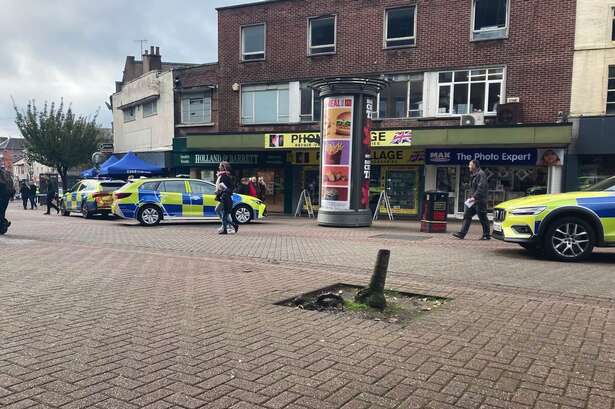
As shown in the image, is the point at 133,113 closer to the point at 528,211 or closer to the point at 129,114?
the point at 129,114

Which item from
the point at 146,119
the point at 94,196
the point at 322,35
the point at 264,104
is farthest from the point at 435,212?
the point at 146,119

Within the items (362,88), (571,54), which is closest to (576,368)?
(362,88)

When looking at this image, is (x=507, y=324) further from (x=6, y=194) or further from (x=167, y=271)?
(x=6, y=194)

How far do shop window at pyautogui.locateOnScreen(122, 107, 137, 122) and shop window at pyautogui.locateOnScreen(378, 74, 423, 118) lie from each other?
52.6ft

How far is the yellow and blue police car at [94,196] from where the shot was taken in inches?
684

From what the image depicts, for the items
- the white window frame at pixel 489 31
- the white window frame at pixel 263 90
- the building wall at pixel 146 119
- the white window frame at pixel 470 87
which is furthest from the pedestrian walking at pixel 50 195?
the white window frame at pixel 489 31

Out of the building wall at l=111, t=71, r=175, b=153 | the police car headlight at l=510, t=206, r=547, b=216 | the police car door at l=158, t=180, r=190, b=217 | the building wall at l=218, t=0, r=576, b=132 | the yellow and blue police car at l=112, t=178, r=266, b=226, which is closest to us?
the police car headlight at l=510, t=206, r=547, b=216

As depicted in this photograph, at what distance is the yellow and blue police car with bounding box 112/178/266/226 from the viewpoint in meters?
14.1

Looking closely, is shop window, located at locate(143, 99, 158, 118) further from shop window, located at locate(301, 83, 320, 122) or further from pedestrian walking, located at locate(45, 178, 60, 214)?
shop window, located at locate(301, 83, 320, 122)

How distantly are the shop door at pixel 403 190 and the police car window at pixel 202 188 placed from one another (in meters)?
7.50

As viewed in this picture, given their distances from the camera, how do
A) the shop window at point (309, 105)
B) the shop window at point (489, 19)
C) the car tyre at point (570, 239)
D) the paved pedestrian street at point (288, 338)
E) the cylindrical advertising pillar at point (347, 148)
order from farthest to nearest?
the shop window at point (309, 105) → the shop window at point (489, 19) → the cylindrical advertising pillar at point (347, 148) → the car tyre at point (570, 239) → the paved pedestrian street at point (288, 338)

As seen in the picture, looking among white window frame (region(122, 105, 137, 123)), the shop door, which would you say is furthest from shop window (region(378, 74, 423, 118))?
white window frame (region(122, 105, 137, 123))

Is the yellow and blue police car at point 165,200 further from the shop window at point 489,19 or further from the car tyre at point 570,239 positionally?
the shop window at point 489,19

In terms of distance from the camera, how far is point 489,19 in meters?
17.1
